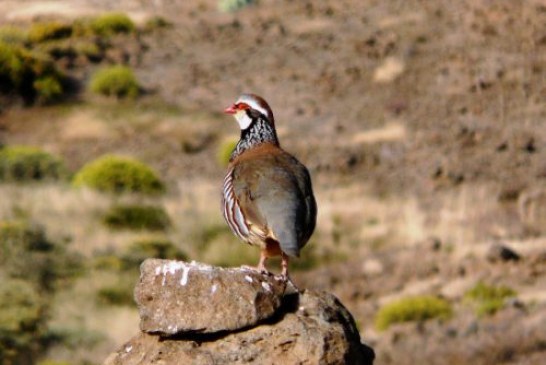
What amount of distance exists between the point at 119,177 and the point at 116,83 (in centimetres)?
986

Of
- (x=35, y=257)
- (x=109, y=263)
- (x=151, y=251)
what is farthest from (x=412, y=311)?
(x=35, y=257)

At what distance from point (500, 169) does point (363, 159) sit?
4.97 meters

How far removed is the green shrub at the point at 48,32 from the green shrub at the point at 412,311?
1303 inches

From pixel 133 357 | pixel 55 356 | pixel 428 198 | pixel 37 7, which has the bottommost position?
pixel 133 357

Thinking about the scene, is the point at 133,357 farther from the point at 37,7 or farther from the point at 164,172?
the point at 37,7

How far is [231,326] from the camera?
11.3 metres

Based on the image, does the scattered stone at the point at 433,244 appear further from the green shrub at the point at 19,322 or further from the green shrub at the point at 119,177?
the green shrub at the point at 119,177

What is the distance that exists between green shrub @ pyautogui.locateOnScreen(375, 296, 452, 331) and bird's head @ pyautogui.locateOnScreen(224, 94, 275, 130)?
20640 mm

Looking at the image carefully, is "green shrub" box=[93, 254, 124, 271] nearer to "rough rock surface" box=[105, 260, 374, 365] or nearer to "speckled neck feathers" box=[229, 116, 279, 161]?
"speckled neck feathers" box=[229, 116, 279, 161]

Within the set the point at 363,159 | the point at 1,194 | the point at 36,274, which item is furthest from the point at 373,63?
the point at 36,274

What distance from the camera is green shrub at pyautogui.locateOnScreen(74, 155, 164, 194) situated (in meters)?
48.9

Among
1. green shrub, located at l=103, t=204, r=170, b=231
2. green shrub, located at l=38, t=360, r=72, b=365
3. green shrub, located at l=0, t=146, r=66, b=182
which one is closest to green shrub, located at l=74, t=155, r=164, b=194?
green shrub, located at l=0, t=146, r=66, b=182

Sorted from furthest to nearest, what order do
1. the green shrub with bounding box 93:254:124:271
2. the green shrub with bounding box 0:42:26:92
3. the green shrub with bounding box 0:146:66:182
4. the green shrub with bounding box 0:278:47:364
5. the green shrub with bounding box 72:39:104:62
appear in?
1. the green shrub with bounding box 72:39:104:62
2. the green shrub with bounding box 0:42:26:92
3. the green shrub with bounding box 0:146:66:182
4. the green shrub with bounding box 93:254:124:271
5. the green shrub with bounding box 0:278:47:364

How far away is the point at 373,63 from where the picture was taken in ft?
205
